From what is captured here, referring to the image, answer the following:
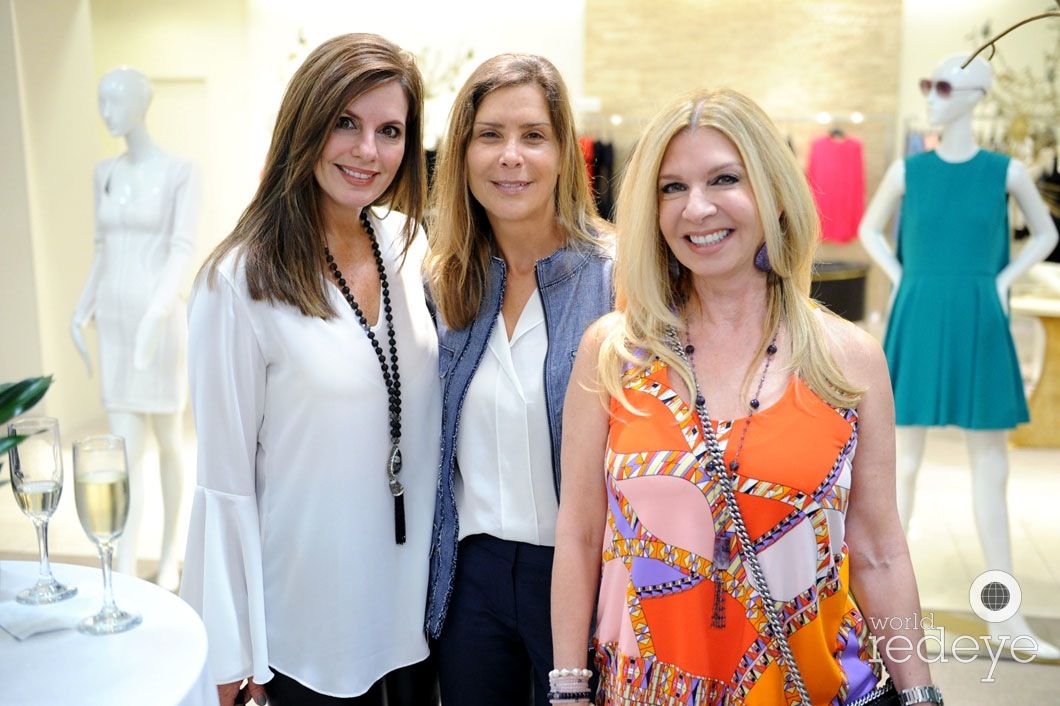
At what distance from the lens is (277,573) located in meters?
2.03

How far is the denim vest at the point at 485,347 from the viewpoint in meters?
2.08

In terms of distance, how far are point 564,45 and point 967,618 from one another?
709 cm

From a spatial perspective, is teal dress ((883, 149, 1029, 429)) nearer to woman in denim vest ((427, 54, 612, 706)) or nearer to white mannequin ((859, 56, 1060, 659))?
white mannequin ((859, 56, 1060, 659))

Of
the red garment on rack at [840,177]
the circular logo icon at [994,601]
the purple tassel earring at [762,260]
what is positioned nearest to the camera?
the purple tassel earring at [762,260]

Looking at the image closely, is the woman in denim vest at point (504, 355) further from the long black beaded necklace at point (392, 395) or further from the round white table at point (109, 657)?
the round white table at point (109, 657)

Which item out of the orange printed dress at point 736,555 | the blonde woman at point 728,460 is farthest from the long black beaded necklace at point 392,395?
the orange printed dress at point 736,555

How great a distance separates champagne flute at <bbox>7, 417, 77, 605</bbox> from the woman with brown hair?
0.92ft

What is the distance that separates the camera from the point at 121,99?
4137 mm

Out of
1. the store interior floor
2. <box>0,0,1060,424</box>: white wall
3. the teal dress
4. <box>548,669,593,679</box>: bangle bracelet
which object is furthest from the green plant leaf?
<box>0,0,1060,424</box>: white wall

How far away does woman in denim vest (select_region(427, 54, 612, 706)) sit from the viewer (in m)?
2.06

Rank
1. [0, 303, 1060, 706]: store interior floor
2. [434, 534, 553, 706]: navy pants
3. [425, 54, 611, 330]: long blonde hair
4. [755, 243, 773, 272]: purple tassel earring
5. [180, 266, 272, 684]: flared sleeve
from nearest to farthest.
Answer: [755, 243, 773, 272]: purple tassel earring
[180, 266, 272, 684]: flared sleeve
[434, 534, 553, 706]: navy pants
[425, 54, 611, 330]: long blonde hair
[0, 303, 1060, 706]: store interior floor

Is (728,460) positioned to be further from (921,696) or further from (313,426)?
(313,426)

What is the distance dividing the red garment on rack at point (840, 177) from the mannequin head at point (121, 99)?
6.61m

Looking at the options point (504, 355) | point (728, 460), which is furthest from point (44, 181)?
point (728, 460)
